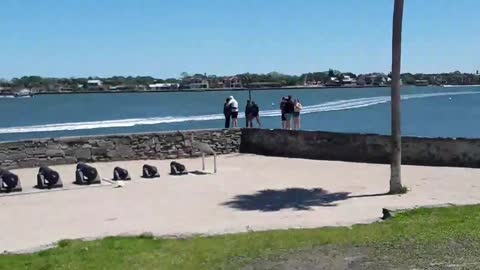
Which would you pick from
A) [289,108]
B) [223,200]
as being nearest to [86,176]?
[223,200]

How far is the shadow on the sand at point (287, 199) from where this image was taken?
12289 millimetres

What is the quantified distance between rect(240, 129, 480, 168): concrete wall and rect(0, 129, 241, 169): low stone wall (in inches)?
34.4

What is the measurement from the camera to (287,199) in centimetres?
1314

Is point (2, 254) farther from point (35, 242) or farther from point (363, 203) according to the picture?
point (363, 203)

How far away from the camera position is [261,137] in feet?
67.7

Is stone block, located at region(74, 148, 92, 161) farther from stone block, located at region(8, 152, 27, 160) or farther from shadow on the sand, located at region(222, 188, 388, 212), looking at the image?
shadow on the sand, located at region(222, 188, 388, 212)

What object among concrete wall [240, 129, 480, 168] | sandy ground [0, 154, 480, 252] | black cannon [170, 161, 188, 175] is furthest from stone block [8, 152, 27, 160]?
concrete wall [240, 129, 480, 168]

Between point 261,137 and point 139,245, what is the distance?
40.6ft

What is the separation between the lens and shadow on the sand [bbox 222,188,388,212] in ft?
40.3

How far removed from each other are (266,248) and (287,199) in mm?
5149

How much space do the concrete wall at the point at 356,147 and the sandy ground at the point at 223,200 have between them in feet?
1.87

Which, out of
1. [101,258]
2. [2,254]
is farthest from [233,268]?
[2,254]

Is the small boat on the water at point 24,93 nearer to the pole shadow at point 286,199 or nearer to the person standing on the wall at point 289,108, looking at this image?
the person standing on the wall at point 289,108

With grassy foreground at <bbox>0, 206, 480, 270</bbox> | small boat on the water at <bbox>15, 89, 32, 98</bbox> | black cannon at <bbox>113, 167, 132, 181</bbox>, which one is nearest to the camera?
grassy foreground at <bbox>0, 206, 480, 270</bbox>
